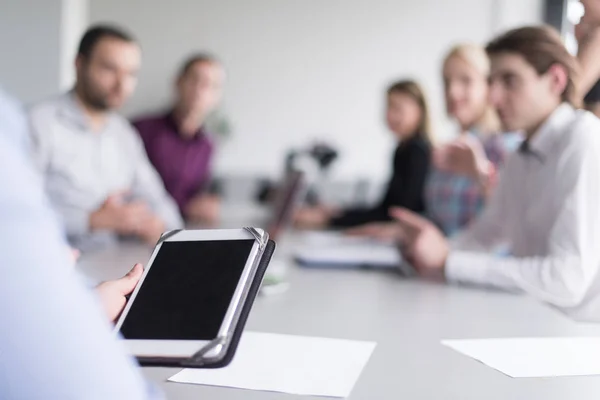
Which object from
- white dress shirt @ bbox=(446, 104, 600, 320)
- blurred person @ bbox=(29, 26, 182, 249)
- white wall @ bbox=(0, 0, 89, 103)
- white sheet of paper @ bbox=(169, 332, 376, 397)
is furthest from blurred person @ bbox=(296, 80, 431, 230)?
white sheet of paper @ bbox=(169, 332, 376, 397)

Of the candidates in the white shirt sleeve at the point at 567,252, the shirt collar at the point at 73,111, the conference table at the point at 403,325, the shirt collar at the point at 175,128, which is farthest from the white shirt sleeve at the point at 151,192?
the white shirt sleeve at the point at 567,252

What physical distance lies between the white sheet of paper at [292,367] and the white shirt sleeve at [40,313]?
0.78 ft

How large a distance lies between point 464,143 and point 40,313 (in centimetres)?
148

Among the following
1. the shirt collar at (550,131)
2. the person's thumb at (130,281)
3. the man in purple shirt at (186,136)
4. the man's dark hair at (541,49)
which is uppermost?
the man's dark hair at (541,49)

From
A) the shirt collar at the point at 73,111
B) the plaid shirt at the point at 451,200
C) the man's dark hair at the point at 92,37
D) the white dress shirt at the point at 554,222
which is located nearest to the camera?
the white dress shirt at the point at 554,222

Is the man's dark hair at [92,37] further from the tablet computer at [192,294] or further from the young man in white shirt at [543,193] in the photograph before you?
the tablet computer at [192,294]

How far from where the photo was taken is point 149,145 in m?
2.57

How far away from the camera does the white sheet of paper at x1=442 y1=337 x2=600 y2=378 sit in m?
0.61

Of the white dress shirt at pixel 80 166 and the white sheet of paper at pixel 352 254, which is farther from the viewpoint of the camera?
the white dress shirt at pixel 80 166

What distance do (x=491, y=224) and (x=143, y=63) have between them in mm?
2127

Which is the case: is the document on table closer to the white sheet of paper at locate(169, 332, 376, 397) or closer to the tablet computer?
the white sheet of paper at locate(169, 332, 376, 397)

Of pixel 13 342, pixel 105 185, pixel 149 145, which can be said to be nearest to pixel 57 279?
pixel 13 342

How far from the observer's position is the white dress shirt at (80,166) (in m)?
1.48

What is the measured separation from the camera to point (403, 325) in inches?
31.5
